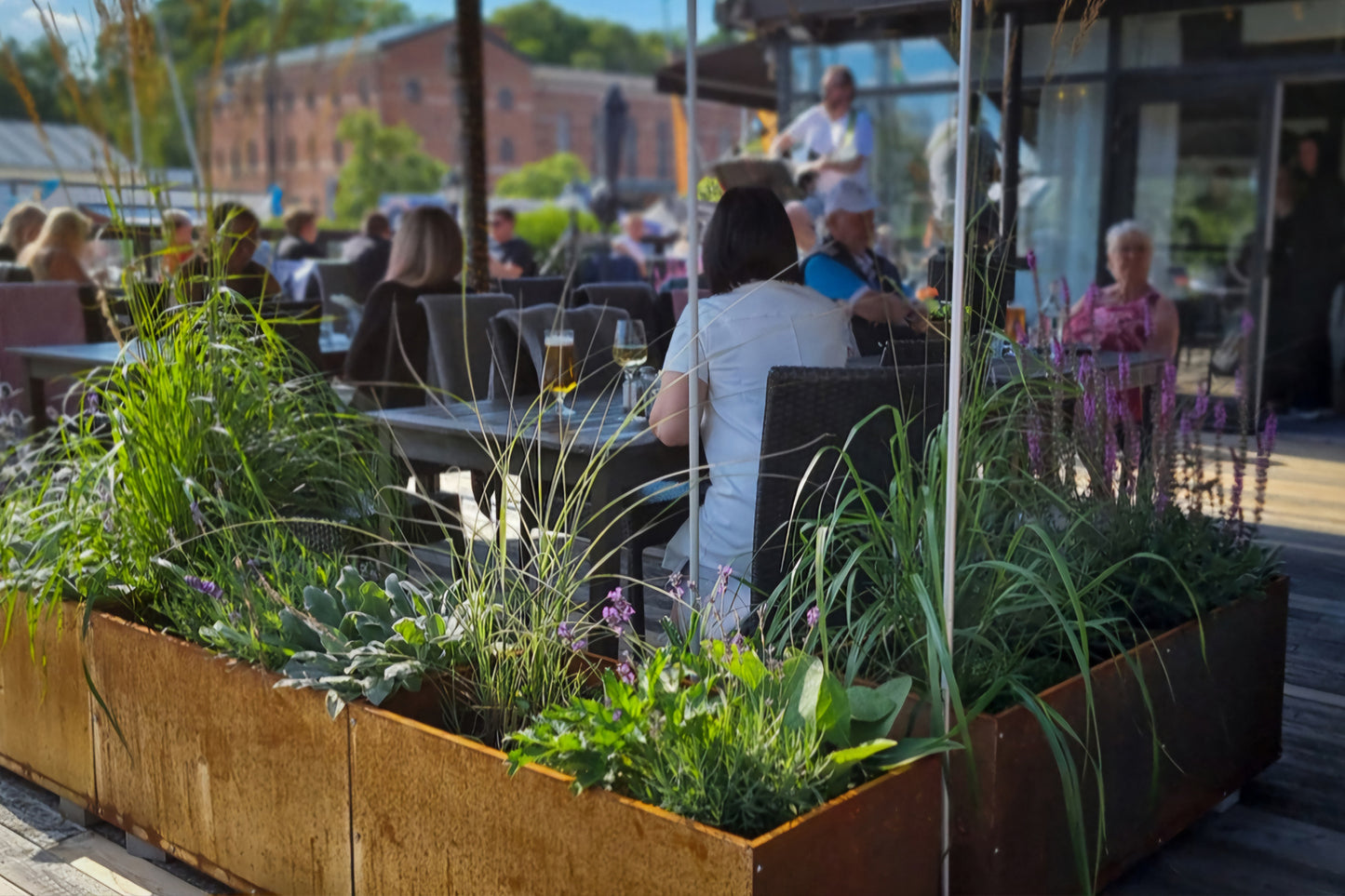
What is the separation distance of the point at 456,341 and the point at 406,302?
0.33 metres

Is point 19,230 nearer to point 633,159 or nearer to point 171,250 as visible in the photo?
point 171,250

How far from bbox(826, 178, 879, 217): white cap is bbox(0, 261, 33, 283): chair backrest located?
360 centimetres

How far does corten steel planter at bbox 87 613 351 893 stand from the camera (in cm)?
201

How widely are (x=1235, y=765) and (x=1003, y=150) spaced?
2783mm

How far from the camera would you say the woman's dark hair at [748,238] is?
2588mm

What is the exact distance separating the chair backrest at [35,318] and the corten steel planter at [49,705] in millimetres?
2858

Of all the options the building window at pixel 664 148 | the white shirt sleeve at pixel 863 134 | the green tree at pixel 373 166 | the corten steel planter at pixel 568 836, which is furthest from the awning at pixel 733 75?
the building window at pixel 664 148

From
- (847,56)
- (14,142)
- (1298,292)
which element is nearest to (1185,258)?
(1298,292)

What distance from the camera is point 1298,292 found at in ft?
27.6

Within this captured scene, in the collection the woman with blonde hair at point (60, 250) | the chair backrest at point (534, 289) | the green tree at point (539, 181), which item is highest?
the green tree at point (539, 181)

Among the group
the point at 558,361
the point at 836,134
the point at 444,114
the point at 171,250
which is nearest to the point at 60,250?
the point at 171,250

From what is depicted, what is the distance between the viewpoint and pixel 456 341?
4152 millimetres

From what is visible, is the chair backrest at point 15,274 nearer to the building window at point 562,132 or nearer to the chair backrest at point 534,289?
the chair backrest at point 534,289

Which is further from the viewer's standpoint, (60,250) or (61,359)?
(60,250)
